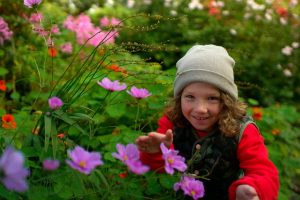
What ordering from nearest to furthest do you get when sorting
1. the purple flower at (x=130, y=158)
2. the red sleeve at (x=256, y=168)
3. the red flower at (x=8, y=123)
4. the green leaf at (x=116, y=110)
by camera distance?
the purple flower at (x=130, y=158) < the red sleeve at (x=256, y=168) < the red flower at (x=8, y=123) < the green leaf at (x=116, y=110)

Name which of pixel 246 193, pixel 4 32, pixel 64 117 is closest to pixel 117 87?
pixel 64 117

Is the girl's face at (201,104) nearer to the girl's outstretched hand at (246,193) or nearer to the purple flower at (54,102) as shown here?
the girl's outstretched hand at (246,193)

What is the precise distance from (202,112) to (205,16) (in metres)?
3.69

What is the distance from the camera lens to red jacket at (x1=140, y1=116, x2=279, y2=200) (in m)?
1.82

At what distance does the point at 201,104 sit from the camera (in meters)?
1.92

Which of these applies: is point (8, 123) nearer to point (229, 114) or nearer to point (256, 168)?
point (229, 114)

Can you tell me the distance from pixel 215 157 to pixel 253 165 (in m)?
0.17

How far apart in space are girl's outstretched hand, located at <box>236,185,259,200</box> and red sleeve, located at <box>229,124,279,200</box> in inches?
2.9

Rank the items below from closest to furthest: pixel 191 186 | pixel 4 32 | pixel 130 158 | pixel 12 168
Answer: pixel 12 168, pixel 130 158, pixel 191 186, pixel 4 32

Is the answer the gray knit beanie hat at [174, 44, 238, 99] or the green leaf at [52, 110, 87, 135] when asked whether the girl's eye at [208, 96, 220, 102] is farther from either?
the green leaf at [52, 110, 87, 135]

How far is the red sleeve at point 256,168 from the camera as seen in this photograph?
1.82 meters

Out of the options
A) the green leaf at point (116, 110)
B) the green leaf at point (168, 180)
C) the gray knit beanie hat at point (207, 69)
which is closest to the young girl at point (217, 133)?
the gray knit beanie hat at point (207, 69)

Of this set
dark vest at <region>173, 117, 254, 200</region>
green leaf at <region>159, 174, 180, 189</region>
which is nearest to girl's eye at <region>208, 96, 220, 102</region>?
dark vest at <region>173, 117, 254, 200</region>

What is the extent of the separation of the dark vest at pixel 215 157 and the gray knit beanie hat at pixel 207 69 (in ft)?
0.61
